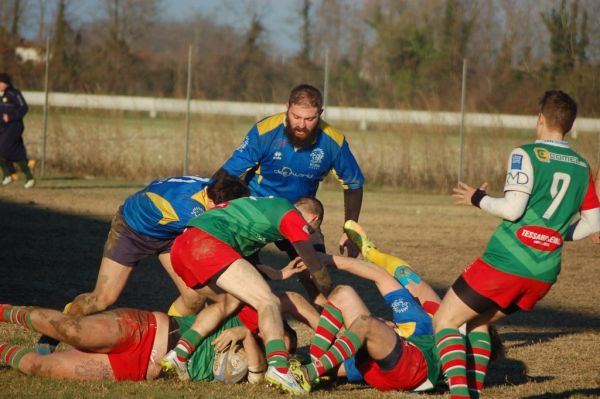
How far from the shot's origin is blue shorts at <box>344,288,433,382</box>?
614 cm

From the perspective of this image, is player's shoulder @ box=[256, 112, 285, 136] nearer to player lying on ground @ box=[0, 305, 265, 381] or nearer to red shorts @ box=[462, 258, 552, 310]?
player lying on ground @ box=[0, 305, 265, 381]

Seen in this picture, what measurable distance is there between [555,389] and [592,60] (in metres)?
15.6

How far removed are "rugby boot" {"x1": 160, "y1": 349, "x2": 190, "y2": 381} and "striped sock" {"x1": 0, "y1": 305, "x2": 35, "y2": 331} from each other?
34.3 inches

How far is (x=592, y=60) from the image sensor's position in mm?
20406

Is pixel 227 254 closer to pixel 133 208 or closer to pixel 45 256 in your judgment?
pixel 133 208

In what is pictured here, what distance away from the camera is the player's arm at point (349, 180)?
764 cm

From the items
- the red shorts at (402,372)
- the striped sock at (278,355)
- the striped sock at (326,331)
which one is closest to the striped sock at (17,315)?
the striped sock at (278,355)

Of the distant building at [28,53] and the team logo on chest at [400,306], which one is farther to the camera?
the distant building at [28,53]

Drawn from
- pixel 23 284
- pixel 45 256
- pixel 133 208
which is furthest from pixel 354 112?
pixel 133 208

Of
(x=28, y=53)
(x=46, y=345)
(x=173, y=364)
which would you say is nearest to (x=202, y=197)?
(x=173, y=364)

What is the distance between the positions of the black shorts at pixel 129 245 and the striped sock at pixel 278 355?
1.71 m

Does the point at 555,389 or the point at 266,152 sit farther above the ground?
the point at 266,152

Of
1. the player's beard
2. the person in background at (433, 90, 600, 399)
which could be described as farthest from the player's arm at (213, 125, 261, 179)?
the person in background at (433, 90, 600, 399)

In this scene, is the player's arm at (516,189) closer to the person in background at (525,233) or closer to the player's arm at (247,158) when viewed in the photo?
the person in background at (525,233)
